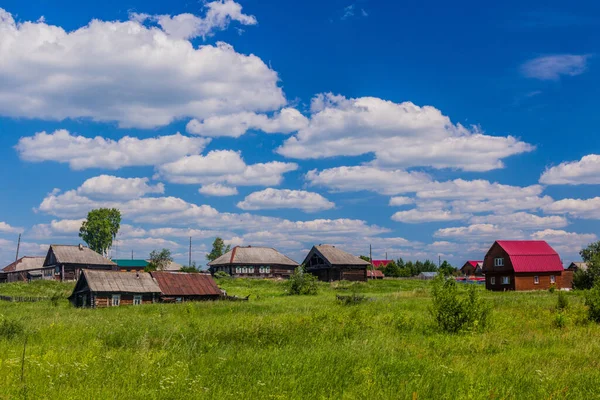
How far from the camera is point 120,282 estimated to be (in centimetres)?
3884

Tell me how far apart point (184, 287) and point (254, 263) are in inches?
1498

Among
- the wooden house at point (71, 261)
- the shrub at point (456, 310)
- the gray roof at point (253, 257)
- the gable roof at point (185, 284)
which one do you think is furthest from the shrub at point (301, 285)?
the wooden house at point (71, 261)

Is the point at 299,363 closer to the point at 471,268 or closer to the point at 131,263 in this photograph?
the point at 131,263

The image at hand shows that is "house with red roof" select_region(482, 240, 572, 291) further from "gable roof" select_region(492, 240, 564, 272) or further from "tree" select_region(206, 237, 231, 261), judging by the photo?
"tree" select_region(206, 237, 231, 261)

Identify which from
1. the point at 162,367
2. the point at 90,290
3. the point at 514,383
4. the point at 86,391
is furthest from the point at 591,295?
the point at 90,290

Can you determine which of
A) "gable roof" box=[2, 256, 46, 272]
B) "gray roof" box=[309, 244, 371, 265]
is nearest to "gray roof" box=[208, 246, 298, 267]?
"gray roof" box=[309, 244, 371, 265]

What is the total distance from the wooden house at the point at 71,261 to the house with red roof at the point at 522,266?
5327cm

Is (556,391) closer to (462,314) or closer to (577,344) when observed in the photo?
(577,344)

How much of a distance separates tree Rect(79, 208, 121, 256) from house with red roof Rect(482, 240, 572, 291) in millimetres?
70758

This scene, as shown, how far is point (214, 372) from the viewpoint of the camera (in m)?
9.24

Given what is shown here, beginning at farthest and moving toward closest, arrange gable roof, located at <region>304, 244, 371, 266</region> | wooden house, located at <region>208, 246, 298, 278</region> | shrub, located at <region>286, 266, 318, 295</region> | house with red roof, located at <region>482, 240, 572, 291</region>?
wooden house, located at <region>208, 246, 298, 278</region>
gable roof, located at <region>304, 244, 371, 266</region>
house with red roof, located at <region>482, 240, 572, 291</region>
shrub, located at <region>286, 266, 318, 295</region>

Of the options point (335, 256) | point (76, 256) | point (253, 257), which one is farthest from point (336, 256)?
point (76, 256)

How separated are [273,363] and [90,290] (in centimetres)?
3082

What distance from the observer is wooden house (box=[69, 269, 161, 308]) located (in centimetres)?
3753
